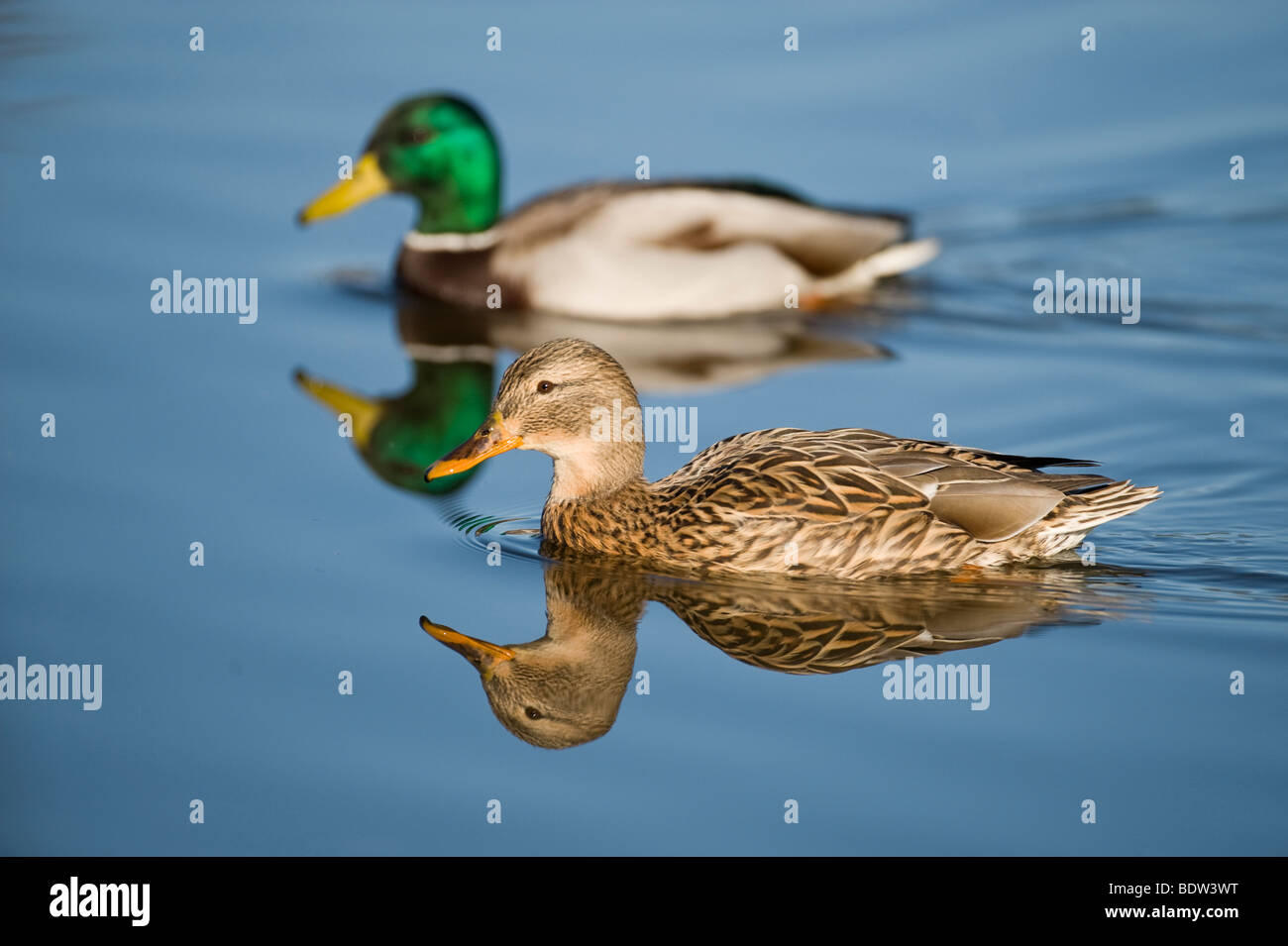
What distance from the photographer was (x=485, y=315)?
13.4 meters

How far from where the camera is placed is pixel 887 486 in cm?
855

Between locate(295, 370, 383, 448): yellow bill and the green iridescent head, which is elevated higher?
the green iridescent head

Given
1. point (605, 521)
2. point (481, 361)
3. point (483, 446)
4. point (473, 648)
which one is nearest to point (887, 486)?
point (605, 521)

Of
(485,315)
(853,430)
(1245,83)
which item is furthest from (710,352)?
(1245,83)

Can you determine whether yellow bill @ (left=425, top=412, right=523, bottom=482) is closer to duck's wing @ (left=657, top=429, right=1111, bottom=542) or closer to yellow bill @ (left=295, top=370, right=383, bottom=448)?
duck's wing @ (left=657, top=429, right=1111, bottom=542)

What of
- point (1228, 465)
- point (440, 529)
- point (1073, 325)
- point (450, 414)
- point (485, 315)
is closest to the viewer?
point (440, 529)

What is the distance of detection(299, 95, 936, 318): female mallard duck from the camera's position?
13.3m

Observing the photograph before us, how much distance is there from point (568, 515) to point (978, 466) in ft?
6.53

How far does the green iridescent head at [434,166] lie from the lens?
44.6 ft

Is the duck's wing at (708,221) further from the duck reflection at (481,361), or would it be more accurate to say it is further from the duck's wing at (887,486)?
the duck's wing at (887,486)

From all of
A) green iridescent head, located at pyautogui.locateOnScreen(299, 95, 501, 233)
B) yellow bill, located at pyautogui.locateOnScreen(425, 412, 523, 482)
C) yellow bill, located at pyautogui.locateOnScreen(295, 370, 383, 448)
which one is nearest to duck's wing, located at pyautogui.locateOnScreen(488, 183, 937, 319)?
green iridescent head, located at pyautogui.locateOnScreen(299, 95, 501, 233)

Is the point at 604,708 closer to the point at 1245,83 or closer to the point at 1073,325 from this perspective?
the point at 1073,325

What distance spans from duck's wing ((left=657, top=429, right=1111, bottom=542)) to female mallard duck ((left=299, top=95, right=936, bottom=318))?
15.6 feet

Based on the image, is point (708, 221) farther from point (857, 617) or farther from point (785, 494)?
point (857, 617)
